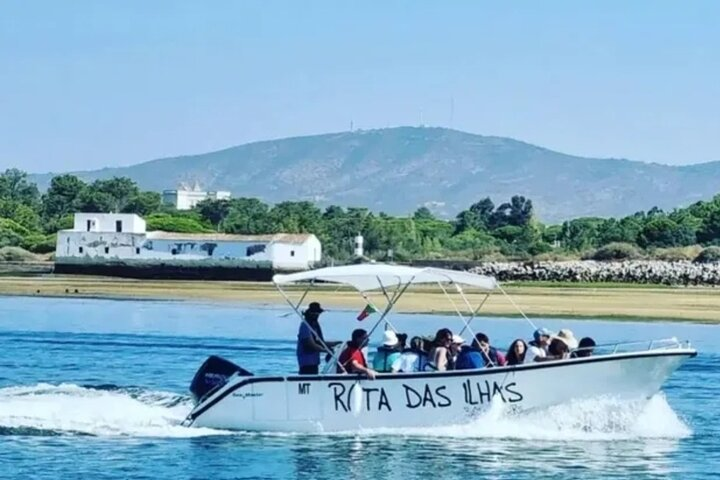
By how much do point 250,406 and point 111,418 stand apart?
2.95 m

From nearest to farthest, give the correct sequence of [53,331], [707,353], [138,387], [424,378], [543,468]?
[543,468], [424,378], [138,387], [707,353], [53,331]

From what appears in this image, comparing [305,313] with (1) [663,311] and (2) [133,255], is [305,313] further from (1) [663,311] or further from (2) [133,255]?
(2) [133,255]

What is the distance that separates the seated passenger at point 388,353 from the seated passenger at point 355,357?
38cm

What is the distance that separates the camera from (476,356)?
27.7m

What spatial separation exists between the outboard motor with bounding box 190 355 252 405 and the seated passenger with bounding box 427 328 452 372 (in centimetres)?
309

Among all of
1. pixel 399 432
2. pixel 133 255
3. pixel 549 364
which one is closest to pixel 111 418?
pixel 399 432

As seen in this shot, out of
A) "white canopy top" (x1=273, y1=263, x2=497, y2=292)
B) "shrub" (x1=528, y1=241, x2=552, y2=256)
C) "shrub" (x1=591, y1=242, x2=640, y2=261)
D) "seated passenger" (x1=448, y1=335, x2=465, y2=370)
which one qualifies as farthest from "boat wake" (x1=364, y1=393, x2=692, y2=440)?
"shrub" (x1=528, y1=241, x2=552, y2=256)

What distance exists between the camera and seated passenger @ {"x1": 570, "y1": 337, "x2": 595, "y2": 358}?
2708 cm

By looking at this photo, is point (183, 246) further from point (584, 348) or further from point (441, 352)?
point (584, 348)

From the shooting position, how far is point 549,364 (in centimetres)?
2739

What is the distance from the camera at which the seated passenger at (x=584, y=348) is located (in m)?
27.1

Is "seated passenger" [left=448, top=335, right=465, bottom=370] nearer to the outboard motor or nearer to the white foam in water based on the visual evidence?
the outboard motor

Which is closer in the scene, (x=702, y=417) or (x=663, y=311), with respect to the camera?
(x=702, y=417)

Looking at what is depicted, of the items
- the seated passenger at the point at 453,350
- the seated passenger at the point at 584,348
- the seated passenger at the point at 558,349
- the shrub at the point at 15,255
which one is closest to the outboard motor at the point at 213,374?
the seated passenger at the point at 453,350
